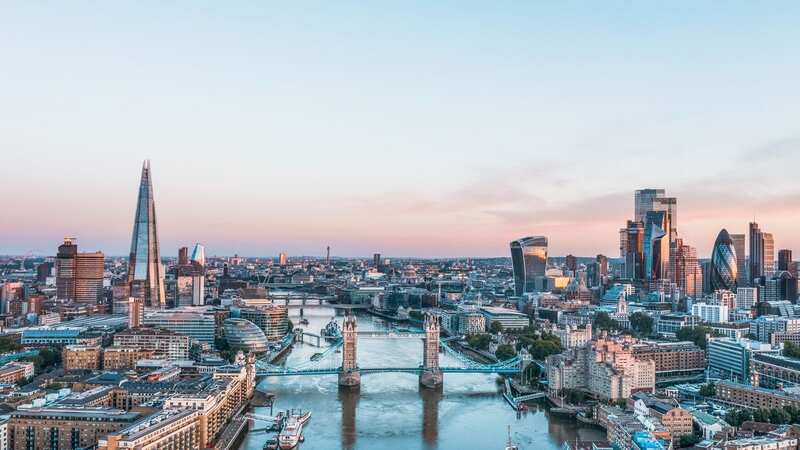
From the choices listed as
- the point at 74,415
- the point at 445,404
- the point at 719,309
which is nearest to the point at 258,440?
the point at 74,415

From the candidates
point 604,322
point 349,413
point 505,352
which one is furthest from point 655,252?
point 349,413

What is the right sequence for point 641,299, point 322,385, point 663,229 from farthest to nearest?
point 663,229 < point 641,299 < point 322,385

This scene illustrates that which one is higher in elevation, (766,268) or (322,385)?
(766,268)

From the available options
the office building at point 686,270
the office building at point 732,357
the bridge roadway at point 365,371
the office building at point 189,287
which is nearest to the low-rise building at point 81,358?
the bridge roadway at point 365,371

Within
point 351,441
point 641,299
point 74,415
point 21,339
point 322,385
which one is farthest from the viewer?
point 641,299

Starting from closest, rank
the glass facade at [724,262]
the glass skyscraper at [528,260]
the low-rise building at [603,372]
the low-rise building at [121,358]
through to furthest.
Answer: the low-rise building at [603,372] < the low-rise building at [121,358] < the glass facade at [724,262] < the glass skyscraper at [528,260]

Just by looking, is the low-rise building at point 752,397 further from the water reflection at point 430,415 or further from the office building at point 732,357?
the water reflection at point 430,415

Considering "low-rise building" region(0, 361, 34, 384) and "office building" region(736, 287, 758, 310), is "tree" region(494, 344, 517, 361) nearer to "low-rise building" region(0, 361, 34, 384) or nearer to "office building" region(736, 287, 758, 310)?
"low-rise building" region(0, 361, 34, 384)

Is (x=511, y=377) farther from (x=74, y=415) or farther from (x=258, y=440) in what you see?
(x=74, y=415)

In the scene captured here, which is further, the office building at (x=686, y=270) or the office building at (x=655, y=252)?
the office building at (x=655, y=252)
